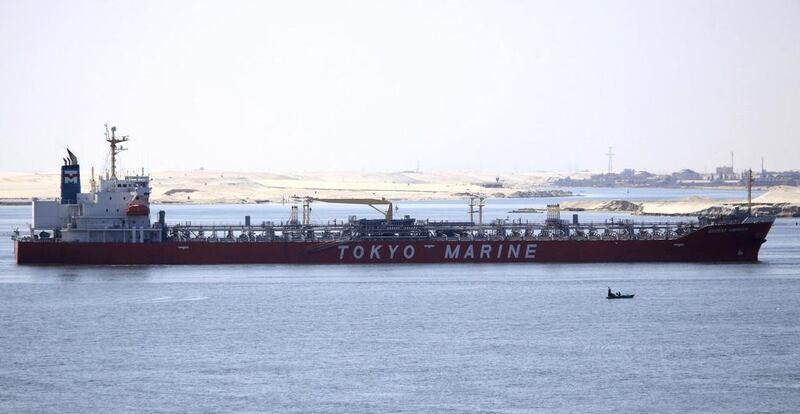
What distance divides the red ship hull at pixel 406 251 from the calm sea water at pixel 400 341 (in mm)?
2566

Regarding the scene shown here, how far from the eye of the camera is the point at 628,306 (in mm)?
58375

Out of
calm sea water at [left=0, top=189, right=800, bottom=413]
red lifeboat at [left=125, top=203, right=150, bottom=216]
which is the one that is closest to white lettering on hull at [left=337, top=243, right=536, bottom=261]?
calm sea water at [left=0, top=189, right=800, bottom=413]

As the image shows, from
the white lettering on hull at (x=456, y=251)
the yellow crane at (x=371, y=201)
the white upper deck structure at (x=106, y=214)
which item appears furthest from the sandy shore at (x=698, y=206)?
the white upper deck structure at (x=106, y=214)

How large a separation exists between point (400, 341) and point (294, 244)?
30.0 m

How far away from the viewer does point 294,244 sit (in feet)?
255

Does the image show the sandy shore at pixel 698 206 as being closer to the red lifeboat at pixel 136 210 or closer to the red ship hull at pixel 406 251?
the red ship hull at pixel 406 251

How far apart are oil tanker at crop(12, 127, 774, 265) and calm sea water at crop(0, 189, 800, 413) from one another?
2.67 m

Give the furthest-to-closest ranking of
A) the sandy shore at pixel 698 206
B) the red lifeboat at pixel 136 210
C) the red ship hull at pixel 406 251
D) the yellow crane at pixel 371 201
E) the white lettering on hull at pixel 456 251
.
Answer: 1. the sandy shore at pixel 698 206
2. the yellow crane at pixel 371 201
3. the white lettering on hull at pixel 456 251
4. the red lifeboat at pixel 136 210
5. the red ship hull at pixel 406 251

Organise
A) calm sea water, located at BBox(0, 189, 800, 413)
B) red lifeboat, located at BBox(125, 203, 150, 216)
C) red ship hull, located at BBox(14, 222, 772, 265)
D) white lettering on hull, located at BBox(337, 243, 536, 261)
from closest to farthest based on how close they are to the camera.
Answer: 1. calm sea water, located at BBox(0, 189, 800, 413)
2. red ship hull, located at BBox(14, 222, 772, 265)
3. red lifeboat, located at BBox(125, 203, 150, 216)
4. white lettering on hull, located at BBox(337, 243, 536, 261)

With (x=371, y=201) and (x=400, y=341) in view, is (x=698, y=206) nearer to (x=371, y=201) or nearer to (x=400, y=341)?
(x=371, y=201)

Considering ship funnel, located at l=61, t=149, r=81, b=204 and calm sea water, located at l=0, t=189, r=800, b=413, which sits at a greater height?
ship funnel, located at l=61, t=149, r=81, b=204

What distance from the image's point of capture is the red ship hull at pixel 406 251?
76.1 meters

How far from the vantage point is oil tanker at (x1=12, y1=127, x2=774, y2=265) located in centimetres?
7638

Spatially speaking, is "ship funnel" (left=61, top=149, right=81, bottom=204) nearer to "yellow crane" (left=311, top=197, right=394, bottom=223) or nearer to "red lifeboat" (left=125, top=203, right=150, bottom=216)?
"red lifeboat" (left=125, top=203, right=150, bottom=216)
